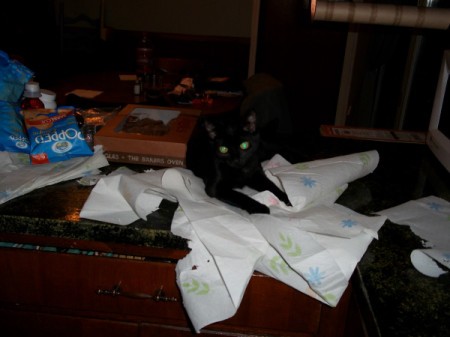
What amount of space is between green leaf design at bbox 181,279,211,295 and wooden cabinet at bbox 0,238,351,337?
0.07 m

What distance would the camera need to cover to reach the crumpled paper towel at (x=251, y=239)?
69 cm

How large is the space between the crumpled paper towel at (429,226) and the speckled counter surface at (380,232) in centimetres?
2

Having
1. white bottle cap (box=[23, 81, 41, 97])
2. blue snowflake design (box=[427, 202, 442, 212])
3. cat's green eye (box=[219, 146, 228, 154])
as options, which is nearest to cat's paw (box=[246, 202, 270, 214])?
cat's green eye (box=[219, 146, 228, 154])

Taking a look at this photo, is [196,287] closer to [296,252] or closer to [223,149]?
[296,252]

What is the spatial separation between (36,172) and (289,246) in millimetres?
652

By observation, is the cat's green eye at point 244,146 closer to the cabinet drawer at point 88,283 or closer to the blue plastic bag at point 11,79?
the cabinet drawer at point 88,283

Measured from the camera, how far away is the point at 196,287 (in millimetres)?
733

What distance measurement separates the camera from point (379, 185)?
1014 mm

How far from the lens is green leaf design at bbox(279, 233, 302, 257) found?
2.30ft

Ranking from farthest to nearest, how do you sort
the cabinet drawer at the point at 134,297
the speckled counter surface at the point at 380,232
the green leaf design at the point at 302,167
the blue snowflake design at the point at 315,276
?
the green leaf design at the point at 302,167 → the cabinet drawer at the point at 134,297 → the blue snowflake design at the point at 315,276 → the speckled counter surface at the point at 380,232

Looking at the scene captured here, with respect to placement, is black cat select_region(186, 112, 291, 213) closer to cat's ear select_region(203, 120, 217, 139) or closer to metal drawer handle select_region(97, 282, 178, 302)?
cat's ear select_region(203, 120, 217, 139)

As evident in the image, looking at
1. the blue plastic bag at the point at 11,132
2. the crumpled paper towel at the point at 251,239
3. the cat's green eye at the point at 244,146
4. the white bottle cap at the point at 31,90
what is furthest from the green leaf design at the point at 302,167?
the white bottle cap at the point at 31,90

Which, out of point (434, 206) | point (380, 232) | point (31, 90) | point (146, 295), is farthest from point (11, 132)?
point (434, 206)

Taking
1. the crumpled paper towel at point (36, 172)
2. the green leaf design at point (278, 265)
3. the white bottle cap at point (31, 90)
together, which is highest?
the white bottle cap at point (31, 90)
